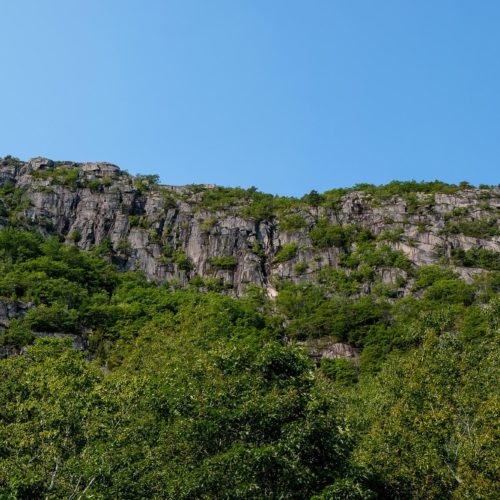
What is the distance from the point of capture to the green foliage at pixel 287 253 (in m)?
101

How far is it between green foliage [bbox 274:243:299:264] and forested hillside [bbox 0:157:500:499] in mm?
456

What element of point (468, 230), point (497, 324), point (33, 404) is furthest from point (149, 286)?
point (33, 404)

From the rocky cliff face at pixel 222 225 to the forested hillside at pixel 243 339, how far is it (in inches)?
14.2

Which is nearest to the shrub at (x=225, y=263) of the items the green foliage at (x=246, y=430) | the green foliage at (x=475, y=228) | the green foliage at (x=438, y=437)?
the green foliage at (x=475, y=228)

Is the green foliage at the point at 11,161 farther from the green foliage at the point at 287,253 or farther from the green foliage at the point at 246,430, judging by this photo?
the green foliage at the point at 246,430

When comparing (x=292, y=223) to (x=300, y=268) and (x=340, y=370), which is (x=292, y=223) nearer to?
(x=300, y=268)

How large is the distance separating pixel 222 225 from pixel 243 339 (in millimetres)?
48305

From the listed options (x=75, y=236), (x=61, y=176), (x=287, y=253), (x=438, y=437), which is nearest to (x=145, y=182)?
(x=61, y=176)

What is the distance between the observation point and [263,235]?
107 m

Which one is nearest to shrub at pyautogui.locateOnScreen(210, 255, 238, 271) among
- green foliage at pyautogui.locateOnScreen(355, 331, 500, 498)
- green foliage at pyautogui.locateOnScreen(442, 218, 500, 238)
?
green foliage at pyautogui.locateOnScreen(442, 218, 500, 238)

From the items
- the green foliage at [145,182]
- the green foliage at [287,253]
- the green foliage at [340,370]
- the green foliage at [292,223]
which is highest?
the green foliage at [145,182]

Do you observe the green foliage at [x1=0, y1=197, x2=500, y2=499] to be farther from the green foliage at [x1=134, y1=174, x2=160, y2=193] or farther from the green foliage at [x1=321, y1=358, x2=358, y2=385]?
the green foliage at [x1=134, y1=174, x2=160, y2=193]

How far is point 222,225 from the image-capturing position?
350ft

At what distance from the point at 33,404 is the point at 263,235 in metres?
87.7
